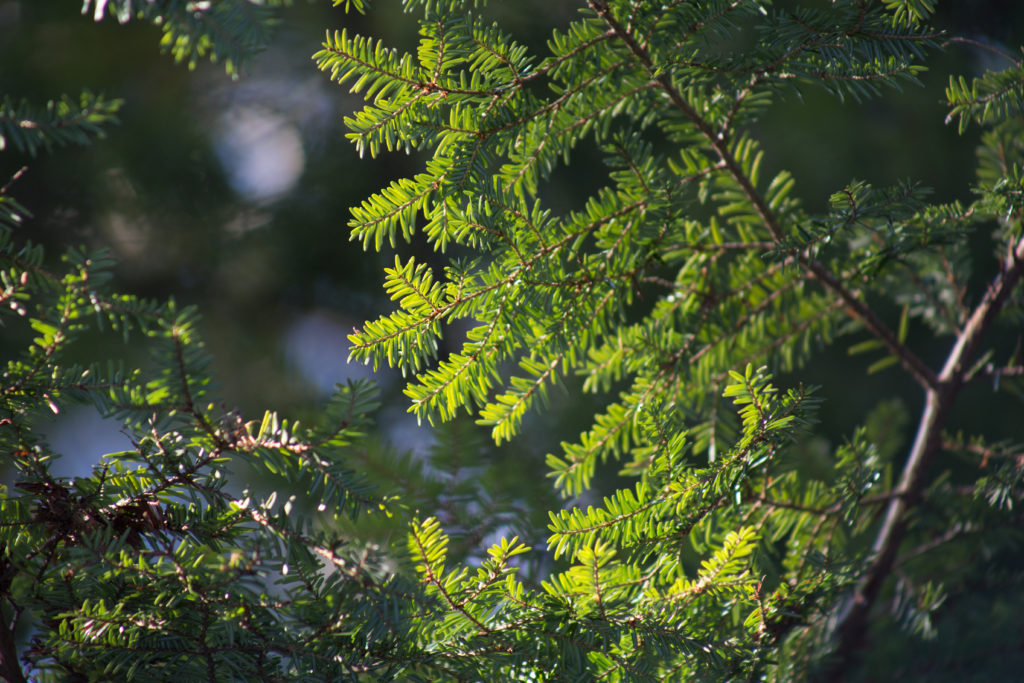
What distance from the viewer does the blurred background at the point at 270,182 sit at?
3.16ft

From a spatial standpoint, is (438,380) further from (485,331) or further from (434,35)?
(434,35)

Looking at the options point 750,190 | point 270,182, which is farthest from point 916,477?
point 270,182

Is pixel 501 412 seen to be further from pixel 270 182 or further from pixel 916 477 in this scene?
pixel 270 182

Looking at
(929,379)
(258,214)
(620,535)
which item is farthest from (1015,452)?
(258,214)

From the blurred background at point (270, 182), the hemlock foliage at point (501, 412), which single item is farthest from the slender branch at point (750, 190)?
the blurred background at point (270, 182)

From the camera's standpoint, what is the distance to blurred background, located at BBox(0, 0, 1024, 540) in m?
0.96

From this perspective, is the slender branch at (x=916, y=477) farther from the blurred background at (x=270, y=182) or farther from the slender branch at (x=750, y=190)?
the blurred background at (x=270, y=182)

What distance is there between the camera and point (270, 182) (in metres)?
1.09

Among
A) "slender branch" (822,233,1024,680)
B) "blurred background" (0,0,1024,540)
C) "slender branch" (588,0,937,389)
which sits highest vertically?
"blurred background" (0,0,1024,540)

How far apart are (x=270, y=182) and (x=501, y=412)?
764 mm

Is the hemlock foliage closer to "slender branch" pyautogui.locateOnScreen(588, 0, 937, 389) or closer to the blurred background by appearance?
"slender branch" pyautogui.locateOnScreen(588, 0, 937, 389)

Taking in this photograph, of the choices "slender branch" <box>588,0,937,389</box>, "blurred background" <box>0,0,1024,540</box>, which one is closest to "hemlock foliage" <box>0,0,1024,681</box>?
"slender branch" <box>588,0,937,389</box>

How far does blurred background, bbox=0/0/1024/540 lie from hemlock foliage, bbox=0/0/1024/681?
17.7 inches

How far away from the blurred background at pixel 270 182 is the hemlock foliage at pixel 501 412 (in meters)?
0.45
